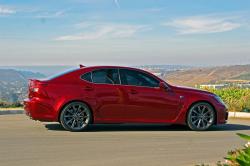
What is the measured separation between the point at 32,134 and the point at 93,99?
4.93 feet

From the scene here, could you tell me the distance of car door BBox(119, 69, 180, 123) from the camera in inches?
491

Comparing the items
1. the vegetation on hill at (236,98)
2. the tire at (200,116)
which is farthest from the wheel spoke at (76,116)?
the vegetation on hill at (236,98)

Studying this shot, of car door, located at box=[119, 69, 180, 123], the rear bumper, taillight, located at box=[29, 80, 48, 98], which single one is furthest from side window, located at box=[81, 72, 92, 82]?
the rear bumper

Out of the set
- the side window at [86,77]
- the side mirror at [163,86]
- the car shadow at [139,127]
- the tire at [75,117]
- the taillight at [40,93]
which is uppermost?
the side window at [86,77]

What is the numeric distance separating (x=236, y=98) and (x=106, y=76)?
8.60m

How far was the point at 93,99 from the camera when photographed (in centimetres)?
1223

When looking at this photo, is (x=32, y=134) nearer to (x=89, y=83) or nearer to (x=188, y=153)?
(x=89, y=83)

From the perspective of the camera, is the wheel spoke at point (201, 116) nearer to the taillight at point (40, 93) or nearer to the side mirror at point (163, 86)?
the side mirror at point (163, 86)

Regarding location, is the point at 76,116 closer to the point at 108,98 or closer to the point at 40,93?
the point at 108,98

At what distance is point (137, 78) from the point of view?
1265 cm

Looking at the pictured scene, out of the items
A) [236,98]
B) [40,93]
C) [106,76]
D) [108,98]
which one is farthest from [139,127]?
[236,98]

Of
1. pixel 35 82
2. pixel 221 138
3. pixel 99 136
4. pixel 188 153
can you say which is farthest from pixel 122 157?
pixel 35 82

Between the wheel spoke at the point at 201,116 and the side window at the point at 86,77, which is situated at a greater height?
the side window at the point at 86,77

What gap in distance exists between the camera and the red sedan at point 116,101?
12.1m
